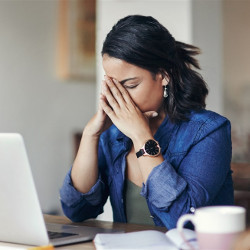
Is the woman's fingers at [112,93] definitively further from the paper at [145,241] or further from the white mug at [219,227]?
the white mug at [219,227]

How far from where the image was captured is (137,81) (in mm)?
1693

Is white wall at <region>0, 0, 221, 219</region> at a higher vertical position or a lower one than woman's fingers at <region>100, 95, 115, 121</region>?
lower

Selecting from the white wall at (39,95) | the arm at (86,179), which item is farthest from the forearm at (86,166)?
the white wall at (39,95)

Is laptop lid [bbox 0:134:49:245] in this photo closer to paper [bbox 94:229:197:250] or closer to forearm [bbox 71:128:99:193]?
paper [bbox 94:229:197:250]

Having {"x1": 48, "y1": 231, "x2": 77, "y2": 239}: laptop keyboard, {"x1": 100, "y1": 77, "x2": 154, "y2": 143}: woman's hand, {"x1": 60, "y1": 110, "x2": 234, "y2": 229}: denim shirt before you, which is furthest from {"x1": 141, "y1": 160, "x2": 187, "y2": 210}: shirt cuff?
{"x1": 48, "y1": 231, "x2": 77, "y2": 239}: laptop keyboard

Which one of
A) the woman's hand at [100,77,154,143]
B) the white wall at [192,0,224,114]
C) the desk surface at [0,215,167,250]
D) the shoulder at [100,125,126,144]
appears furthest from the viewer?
the white wall at [192,0,224,114]

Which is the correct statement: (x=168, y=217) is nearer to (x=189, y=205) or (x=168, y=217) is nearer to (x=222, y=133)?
(x=189, y=205)

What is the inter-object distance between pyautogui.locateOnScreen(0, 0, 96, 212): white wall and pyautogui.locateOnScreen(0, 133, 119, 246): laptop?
3074 mm

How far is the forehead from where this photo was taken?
5.50ft

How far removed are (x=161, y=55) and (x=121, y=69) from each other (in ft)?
0.49

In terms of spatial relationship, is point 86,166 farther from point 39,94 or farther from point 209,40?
point 39,94

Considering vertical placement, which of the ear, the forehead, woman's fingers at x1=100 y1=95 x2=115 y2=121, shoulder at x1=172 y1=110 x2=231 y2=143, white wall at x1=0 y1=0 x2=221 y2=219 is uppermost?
the forehead

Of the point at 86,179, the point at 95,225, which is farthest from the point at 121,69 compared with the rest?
the point at 95,225

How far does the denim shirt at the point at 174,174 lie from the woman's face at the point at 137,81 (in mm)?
110
